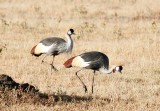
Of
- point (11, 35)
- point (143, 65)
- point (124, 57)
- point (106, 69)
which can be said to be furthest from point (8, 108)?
point (11, 35)

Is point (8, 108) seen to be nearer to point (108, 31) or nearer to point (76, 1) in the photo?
point (108, 31)

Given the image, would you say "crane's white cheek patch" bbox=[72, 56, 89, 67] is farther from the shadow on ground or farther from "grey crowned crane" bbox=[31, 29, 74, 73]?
"grey crowned crane" bbox=[31, 29, 74, 73]

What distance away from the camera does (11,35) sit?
20.5m

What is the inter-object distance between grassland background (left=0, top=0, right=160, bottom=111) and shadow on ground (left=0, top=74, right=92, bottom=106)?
17 centimetres

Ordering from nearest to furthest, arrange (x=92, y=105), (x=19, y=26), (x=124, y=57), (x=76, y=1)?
(x=92, y=105) < (x=124, y=57) < (x=19, y=26) < (x=76, y=1)

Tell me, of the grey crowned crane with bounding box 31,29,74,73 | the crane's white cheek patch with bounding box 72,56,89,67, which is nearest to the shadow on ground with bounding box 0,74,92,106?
the crane's white cheek patch with bounding box 72,56,89,67

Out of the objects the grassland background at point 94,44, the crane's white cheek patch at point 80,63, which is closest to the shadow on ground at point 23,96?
the grassland background at point 94,44

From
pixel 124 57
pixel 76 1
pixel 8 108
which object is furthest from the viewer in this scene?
pixel 76 1

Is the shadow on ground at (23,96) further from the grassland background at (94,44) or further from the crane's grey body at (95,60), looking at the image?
the crane's grey body at (95,60)

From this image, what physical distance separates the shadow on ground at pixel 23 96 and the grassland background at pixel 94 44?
0.55ft

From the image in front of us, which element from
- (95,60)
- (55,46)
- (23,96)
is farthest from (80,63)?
(55,46)

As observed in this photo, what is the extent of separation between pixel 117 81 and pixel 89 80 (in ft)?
2.54

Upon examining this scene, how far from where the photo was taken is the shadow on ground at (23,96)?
9.52 m

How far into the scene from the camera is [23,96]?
31.7 ft
